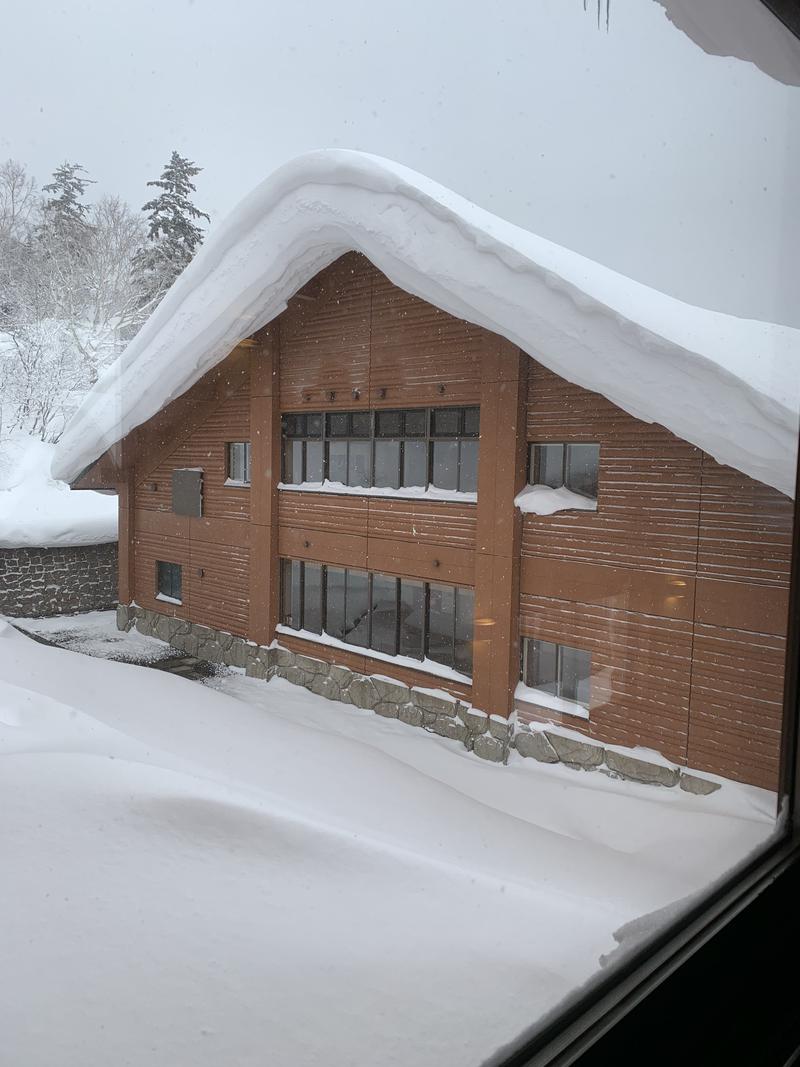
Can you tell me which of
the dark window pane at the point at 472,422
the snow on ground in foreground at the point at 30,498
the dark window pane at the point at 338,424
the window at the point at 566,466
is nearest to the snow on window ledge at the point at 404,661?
the window at the point at 566,466

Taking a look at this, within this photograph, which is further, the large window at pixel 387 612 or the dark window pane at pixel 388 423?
the dark window pane at pixel 388 423

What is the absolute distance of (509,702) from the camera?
4.64 meters

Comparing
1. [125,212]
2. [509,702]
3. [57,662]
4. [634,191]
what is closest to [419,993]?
[57,662]

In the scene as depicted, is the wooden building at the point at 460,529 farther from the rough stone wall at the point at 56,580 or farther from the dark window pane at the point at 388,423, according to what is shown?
the rough stone wall at the point at 56,580

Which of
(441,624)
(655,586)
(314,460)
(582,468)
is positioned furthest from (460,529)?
(655,586)

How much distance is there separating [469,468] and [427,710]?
5.71 ft

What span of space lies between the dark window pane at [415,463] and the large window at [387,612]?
0.77m

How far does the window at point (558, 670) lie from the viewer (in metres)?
4.25

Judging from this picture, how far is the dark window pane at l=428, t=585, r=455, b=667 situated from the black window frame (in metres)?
1.65

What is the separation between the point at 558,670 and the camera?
444 cm

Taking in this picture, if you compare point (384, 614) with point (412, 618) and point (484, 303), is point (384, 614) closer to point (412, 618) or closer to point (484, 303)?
point (412, 618)

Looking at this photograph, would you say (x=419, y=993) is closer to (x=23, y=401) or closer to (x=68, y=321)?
(x=23, y=401)

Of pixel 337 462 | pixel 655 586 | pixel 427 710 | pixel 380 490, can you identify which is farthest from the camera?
pixel 337 462

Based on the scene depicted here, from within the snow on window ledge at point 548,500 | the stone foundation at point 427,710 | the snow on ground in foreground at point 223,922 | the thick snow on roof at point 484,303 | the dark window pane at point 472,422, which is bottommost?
the stone foundation at point 427,710
